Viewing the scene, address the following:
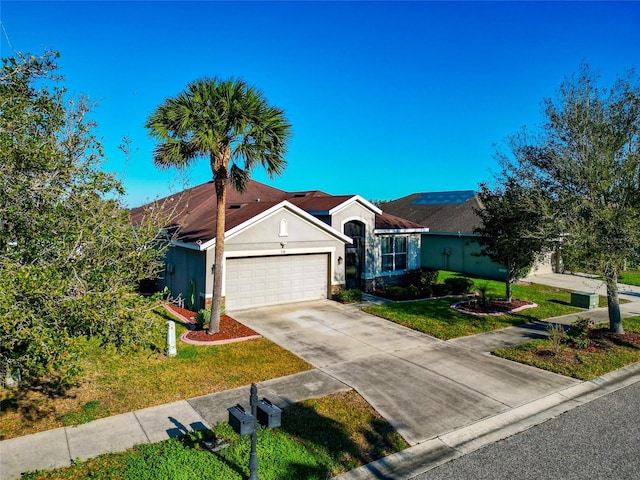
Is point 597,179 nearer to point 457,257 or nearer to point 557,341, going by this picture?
point 557,341

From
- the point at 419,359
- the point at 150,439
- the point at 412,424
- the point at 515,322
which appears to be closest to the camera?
the point at 150,439

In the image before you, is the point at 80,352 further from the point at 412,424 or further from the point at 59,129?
the point at 412,424

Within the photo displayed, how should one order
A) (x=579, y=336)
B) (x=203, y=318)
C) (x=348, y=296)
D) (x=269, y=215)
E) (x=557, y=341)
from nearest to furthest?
(x=557, y=341) < (x=579, y=336) < (x=203, y=318) < (x=269, y=215) < (x=348, y=296)

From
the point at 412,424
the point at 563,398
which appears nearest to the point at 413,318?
the point at 563,398

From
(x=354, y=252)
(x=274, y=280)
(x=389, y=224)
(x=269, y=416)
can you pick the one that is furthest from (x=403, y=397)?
(x=389, y=224)

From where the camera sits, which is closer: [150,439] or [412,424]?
[150,439]

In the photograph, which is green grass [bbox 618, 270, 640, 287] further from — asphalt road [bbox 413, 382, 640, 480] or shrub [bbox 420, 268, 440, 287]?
asphalt road [bbox 413, 382, 640, 480]

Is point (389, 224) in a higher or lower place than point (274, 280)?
higher
